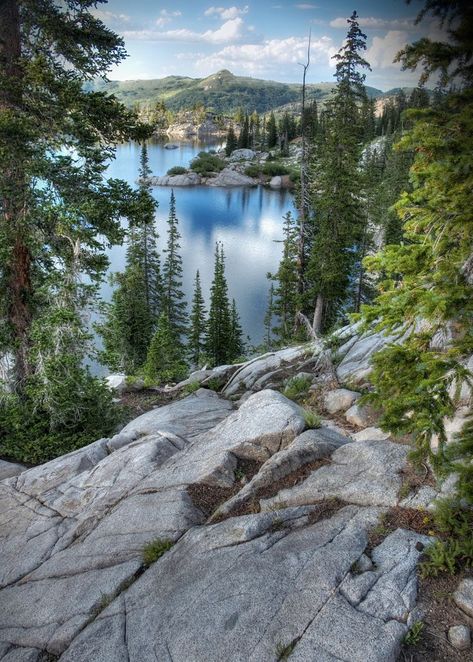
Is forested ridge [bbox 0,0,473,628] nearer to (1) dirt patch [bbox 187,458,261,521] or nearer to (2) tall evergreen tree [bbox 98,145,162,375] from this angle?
(1) dirt patch [bbox 187,458,261,521]

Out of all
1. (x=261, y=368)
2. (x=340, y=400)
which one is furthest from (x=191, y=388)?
(x=340, y=400)

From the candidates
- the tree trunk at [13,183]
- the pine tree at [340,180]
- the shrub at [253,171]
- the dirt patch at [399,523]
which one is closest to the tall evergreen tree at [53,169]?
the tree trunk at [13,183]

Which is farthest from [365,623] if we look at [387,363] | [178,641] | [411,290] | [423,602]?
[411,290]

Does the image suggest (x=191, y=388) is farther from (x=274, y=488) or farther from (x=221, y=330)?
(x=221, y=330)

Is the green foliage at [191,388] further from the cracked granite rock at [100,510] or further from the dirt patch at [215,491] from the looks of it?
the dirt patch at [215,491]

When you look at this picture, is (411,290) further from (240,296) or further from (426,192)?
(240,296)

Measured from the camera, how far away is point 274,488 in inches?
309

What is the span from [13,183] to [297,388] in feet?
33.3

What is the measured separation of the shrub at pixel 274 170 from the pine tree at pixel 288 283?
9285cm

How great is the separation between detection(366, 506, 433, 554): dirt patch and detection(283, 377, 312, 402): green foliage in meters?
7.42

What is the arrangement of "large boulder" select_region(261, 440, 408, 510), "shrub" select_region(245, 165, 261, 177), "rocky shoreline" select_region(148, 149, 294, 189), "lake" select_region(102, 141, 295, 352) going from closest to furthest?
"large boulder" select_region(261, 440, 408, 510) < "lake" select_region(102, 141, 295, 352) < "rocky shoreline" select_region(148, 149, 294, 189) < "shrub" select_region(245, 165, 261, 177)

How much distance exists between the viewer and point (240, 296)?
53.8 m

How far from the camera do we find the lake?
178ft

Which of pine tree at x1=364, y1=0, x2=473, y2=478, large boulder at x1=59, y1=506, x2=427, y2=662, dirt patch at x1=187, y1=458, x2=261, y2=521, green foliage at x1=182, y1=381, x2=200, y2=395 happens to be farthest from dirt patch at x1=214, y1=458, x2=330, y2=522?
green foliage at x1=182, y1=381, x2=200, y2=395
